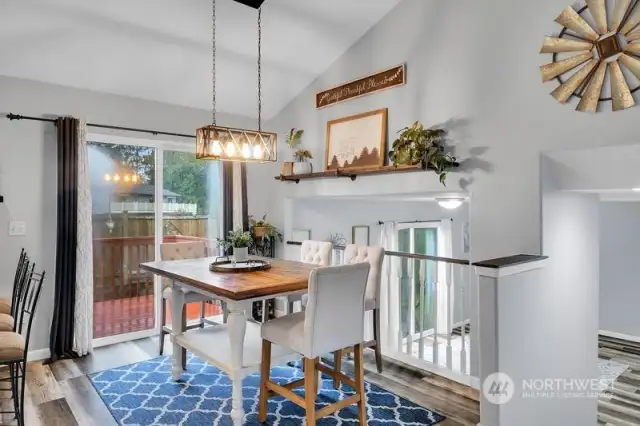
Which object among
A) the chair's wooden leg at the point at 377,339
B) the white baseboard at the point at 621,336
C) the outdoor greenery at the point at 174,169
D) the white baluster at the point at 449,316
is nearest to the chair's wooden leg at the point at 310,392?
the chair's wooden leg at the point at 377,339

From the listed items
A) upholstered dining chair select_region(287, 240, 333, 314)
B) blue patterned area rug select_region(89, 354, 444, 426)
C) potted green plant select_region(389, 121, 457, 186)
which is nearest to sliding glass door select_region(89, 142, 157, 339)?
blue patterned area rug select_region(89, 354, 444, 426)

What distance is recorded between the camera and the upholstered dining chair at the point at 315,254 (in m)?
3.81

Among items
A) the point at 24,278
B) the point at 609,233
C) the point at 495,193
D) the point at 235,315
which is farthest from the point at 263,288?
the point at 609,233

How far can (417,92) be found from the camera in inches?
141

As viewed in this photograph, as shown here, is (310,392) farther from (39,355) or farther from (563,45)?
(39,355)

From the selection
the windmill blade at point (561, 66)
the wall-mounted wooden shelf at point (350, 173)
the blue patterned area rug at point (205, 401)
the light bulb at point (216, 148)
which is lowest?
the blue patterned area rug at point (205, 401)

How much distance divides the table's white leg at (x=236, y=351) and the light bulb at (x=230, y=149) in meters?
1.10

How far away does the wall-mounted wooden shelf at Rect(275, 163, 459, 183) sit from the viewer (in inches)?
138

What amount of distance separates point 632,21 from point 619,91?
0.38 metres

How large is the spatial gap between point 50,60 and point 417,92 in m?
3.09

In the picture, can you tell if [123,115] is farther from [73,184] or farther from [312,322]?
[312,322]

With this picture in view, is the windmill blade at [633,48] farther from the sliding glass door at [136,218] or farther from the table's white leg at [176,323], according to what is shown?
the sliding glass door at [136,218]

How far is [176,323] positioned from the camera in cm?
329

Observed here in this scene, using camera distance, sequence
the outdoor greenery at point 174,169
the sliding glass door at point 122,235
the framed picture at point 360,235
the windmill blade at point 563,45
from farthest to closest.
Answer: the framed picture at point 360,235
the outdoor greenery at point 174,169
the sliding glass door at point 122,235
the windmill blade at point 563,45
